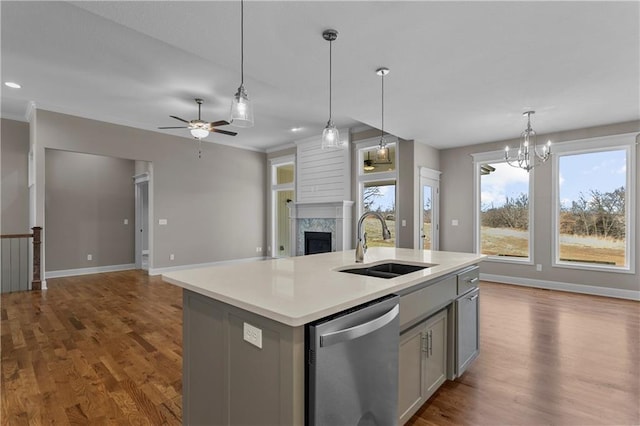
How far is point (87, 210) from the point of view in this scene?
6676 millimetres

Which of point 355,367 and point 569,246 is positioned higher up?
point 569,246

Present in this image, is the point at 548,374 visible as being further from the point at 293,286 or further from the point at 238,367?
the point at 238,367

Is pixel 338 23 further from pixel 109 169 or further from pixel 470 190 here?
pixel 109 169

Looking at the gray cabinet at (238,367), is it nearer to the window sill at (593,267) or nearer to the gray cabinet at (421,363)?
the gray cabinet at (421,363)

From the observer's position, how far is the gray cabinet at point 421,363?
1.79m

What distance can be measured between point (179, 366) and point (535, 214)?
19.5ft

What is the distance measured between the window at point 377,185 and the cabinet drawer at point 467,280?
3487 millimetres

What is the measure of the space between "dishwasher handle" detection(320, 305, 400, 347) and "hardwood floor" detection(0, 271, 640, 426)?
912mm

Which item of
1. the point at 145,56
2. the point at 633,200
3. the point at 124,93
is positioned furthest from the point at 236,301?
the point at 633,200

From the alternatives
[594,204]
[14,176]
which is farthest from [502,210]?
[14,176]

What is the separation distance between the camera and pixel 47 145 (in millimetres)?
5176

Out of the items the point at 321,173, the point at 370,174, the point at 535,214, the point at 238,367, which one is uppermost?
the point at 321,173

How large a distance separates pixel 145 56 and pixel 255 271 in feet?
9.60

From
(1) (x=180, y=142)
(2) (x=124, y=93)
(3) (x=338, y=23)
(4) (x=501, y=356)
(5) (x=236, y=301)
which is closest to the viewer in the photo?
(5) (x=236, y=301)
